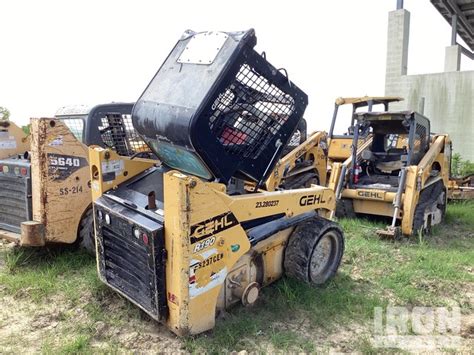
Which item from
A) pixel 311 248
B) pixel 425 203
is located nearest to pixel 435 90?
pixel 425 203

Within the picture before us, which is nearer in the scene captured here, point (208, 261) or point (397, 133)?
point (208, 261)

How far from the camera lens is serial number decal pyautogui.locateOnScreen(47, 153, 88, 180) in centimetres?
439

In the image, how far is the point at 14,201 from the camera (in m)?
4.86

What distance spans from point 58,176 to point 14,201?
0.83 m

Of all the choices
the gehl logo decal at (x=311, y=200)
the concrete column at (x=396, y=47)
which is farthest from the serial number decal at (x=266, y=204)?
the concrete column at (x=396, y=47)

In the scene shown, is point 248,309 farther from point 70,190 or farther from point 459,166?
point 459,166


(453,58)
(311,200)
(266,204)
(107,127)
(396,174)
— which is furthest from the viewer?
(453,58)

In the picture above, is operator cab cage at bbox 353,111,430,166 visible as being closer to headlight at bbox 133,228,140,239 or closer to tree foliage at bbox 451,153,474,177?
headlight at bbox 133,228,140,239

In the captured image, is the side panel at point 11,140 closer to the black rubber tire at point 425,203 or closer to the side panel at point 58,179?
the side panel at point 58,179

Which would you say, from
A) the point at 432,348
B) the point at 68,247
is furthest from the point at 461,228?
the point at 68,247

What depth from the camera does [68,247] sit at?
4902 mm

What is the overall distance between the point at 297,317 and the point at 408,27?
1327 cm

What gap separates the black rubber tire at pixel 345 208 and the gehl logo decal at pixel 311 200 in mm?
2878

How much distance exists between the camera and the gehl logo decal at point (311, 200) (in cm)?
387
